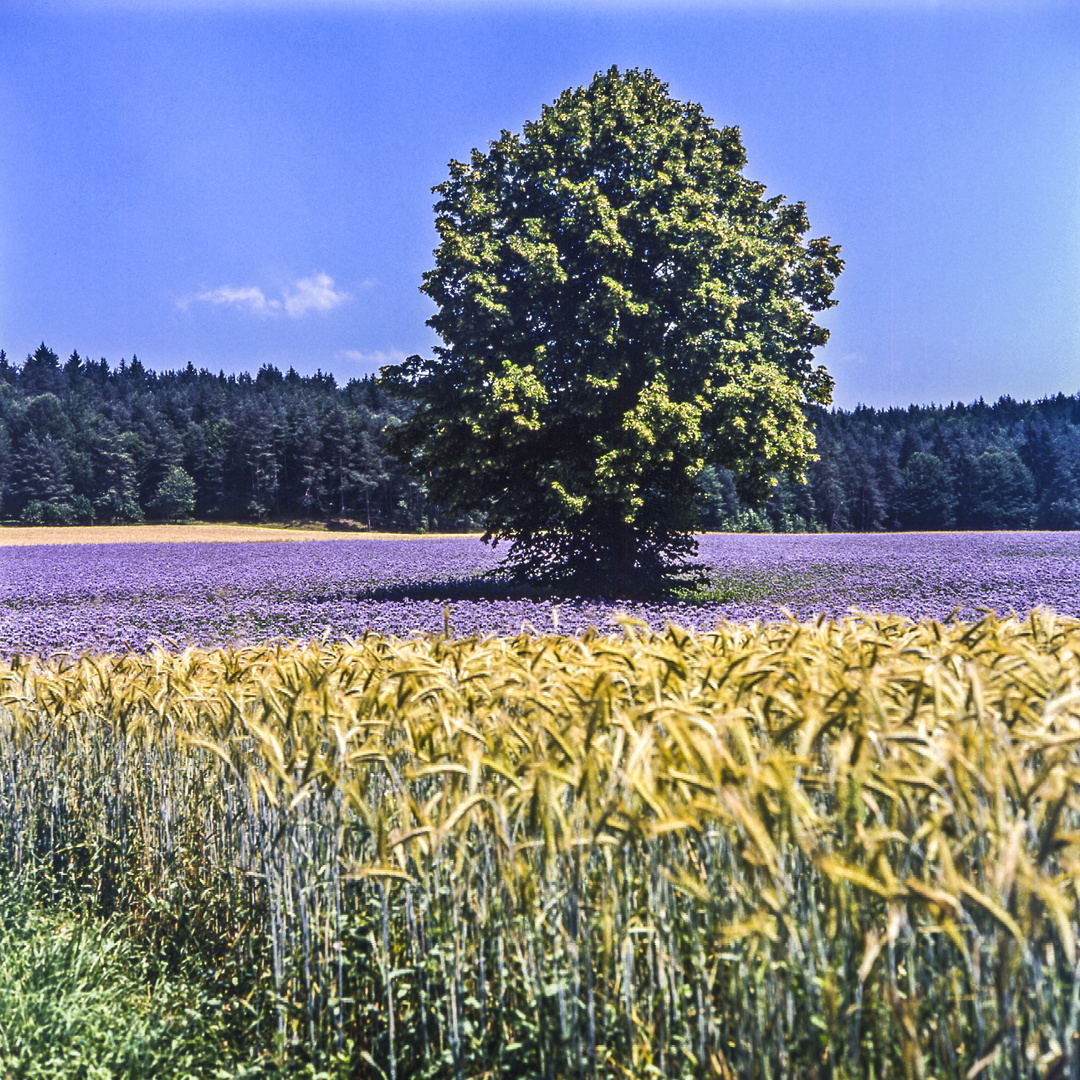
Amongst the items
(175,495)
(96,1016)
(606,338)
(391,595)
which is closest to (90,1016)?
(96,1016)

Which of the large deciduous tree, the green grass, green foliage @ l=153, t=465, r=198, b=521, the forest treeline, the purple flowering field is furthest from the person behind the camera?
green foliage @ l=153, t=465, r=198, b=521

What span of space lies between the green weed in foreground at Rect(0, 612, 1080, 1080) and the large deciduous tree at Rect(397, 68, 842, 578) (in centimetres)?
1093

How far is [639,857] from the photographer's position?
2.15 metres

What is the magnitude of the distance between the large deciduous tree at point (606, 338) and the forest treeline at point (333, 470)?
55.0m

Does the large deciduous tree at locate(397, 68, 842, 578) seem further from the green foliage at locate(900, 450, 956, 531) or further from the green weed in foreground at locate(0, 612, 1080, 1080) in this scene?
the green foliage at locate(900, 450, 956, 531)

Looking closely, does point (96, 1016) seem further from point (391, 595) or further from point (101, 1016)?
point (391, 595)

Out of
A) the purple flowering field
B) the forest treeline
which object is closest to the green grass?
the purple flowering field

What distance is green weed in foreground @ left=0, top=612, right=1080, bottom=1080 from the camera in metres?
1.61

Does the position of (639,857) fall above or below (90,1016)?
above

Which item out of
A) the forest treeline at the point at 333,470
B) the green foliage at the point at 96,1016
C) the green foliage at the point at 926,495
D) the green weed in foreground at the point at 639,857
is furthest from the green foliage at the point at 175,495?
the green foliage at the point at 96,1016

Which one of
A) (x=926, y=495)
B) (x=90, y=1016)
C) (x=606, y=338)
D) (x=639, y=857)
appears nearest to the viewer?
(x=639, y=857)

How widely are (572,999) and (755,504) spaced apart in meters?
14.9

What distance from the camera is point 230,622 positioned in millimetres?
11836

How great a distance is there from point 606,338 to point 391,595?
5.82 meters
